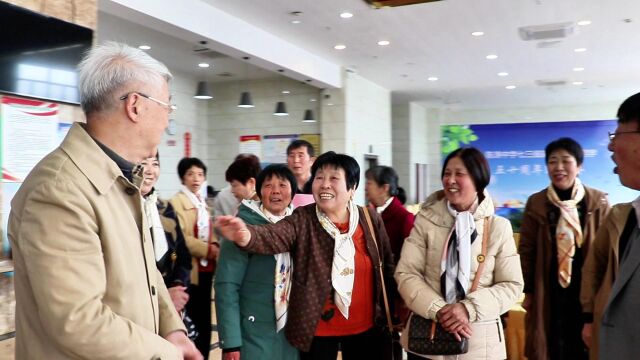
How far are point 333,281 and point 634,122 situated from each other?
51.7 inches

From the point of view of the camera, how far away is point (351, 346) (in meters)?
2.36

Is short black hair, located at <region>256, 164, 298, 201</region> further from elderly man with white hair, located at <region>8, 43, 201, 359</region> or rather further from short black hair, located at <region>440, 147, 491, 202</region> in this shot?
elderly man with white hair, located at <region>8, 43, 201, 359</region>

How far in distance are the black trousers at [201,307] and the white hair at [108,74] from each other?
2.50 meters

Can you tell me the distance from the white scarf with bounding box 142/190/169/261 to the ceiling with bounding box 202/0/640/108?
13.3 feet

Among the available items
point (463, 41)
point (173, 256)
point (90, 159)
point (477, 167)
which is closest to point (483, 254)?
point (477, 167)

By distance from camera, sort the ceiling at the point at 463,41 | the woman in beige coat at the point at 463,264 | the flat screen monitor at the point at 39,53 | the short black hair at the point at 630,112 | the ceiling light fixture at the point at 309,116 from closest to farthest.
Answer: the short black hair at the point at 630,112 → the woman in beige coat at the point at 463,264 → the flat screen monitor at the point at 39,53 → the ceiling at the point at 463,41 → the ceiling light fixture at the point at 309,116

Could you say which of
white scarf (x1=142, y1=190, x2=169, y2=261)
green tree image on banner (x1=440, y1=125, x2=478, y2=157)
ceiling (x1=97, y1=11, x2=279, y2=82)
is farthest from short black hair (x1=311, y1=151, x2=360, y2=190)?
green tree image on banner (x1=440, y1=125, x2=478, y2=157)

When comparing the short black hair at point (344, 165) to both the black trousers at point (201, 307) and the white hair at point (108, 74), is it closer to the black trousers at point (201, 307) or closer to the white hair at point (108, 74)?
the white hair at point (108, 74)

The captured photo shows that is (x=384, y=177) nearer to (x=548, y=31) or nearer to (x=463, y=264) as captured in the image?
(x=463, y=264)

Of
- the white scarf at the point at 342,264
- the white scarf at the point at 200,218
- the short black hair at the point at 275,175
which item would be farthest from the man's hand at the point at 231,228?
the white scarf at the point at 200,218

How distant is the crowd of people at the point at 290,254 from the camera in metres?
1.20

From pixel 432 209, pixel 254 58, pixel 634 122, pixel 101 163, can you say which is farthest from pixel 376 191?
pixel 254 58

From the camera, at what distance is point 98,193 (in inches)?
49.6

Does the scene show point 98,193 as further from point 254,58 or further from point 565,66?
point 565,66
